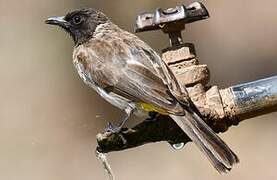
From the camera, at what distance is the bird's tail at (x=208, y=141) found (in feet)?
10.6

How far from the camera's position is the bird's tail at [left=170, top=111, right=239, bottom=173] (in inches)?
127

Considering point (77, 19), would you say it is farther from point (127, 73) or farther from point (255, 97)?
point (255, 97)

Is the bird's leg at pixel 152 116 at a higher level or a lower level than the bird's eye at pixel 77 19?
lower

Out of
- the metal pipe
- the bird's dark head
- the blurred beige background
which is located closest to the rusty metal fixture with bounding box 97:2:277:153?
the metal pipe

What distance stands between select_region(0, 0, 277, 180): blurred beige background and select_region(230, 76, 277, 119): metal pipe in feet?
9.43

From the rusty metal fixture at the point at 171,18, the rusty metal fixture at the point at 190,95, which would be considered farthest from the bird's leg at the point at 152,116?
the rusty metal fixture at the point at 171,18

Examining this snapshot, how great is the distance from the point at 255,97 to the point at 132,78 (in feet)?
2.02

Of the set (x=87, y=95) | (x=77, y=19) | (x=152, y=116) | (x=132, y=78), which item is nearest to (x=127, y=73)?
(x=132, y=78)

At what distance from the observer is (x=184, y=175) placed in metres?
6.23

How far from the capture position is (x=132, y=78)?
3.73 metres

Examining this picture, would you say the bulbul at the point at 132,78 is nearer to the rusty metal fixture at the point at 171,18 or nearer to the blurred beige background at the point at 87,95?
the rusty metal fixture at the point at 171,18

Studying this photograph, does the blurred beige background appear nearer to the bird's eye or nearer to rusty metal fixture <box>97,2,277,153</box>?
the bird's eye

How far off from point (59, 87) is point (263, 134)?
51.2 inches

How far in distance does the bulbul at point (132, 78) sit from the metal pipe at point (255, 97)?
0.12 meters
